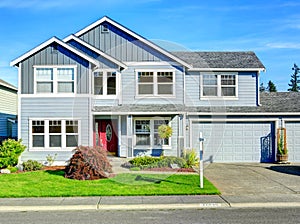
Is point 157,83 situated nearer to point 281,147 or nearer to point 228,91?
point 228,91

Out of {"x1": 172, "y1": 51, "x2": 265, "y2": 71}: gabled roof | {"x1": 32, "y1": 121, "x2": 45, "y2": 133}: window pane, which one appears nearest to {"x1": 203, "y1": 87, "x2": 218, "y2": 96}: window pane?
{"x1": 172, "y1": 51, "x2": 265, "y2": 71}: gabled roof

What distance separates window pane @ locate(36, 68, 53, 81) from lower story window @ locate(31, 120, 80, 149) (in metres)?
2.18

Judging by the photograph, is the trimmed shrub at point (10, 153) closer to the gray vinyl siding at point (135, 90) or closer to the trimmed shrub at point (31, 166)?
the trimmed shrub at point (31, 166)

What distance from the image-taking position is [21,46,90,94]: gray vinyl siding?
63.5 feet

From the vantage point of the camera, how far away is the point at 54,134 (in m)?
19.4

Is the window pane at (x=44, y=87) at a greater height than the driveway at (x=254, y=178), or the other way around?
the window pane at (x=44, y=87)

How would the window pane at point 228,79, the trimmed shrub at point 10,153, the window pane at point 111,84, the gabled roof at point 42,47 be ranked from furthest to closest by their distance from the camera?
the window pane at point 228,79 < the window pane at point 111,84 < the gabled roof at point 42,47 < the trimmed shrub at point 10,153

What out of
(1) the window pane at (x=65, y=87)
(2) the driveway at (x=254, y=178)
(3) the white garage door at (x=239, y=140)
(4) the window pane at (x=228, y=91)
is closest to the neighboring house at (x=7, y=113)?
(1) the window pane at (x=65, y=87)

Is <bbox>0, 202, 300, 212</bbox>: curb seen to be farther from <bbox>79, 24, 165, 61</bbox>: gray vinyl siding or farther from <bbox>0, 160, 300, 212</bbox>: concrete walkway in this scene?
<bbox>79, 24, 165, 61</bbox>: gray vinyl siding

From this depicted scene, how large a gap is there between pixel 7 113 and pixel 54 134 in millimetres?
12806

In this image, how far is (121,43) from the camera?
74.9ft

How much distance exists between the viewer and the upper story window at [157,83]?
22312 millimetres

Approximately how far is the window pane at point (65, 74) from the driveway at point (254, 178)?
821cm

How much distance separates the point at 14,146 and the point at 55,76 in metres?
3.99
